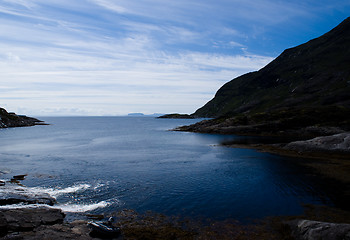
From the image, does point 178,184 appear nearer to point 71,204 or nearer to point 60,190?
point 71,204

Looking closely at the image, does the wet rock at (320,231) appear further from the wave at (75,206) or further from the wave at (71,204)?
the wave at (75,206)

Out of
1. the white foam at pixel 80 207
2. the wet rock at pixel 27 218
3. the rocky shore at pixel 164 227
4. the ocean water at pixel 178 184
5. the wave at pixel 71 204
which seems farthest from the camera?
the ocean water at pixel 178 184

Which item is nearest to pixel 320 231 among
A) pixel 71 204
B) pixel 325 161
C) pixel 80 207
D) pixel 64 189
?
pixel 80 207

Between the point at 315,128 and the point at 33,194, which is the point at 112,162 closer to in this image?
the point at 33,194

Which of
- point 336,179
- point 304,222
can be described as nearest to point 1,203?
point 304,222

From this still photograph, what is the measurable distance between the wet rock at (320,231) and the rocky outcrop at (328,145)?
51.1 metres

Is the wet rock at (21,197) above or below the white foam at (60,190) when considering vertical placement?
above

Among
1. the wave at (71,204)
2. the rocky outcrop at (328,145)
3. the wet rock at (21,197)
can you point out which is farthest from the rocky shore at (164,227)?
the rocky outcrop at (328,145)

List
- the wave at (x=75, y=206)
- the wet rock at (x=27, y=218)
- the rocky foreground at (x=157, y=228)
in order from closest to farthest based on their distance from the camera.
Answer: the rocky foreground at (x=157, y=228), the wet rock at (x=27, y=218), the wave at (x=75, y=206)

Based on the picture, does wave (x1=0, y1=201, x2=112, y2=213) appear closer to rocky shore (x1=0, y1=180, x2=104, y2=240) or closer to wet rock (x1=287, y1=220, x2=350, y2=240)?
rocky shore (x1=0, y1=180, x2=104, y2=240)

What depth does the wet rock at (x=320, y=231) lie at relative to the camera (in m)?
19.8

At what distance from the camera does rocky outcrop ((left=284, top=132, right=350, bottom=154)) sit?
6406cm

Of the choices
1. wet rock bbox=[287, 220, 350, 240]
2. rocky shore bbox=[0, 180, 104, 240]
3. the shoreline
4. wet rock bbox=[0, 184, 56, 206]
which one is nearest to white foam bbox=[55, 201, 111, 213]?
rocky shore bbox=[0, 180, 104, 240]

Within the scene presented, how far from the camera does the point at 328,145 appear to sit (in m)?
67.4
